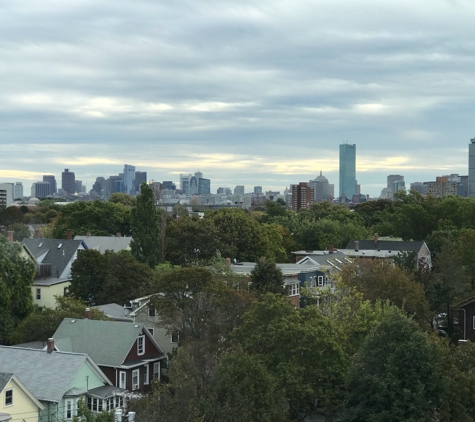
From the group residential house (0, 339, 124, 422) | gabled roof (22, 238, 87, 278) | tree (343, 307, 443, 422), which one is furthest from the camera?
gabled roof (22, 238, 87, 278)

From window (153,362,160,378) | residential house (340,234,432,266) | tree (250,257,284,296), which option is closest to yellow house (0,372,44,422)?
window (153,362,160,378)

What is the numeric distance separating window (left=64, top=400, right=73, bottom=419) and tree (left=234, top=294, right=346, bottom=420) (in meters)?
10.7

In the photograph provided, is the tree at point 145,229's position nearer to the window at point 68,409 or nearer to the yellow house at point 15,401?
the window at point 68,409

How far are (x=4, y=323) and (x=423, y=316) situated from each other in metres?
33.6

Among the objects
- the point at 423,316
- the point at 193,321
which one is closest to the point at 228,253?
the point at 423,316

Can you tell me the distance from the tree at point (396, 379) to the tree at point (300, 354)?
1615 millimetres

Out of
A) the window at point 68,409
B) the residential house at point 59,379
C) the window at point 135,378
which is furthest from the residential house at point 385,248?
the window at point 68,409

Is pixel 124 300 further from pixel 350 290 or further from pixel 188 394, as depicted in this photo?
pixel 188 394

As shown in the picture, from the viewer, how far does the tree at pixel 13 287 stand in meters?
54.0

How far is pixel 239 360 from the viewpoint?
33062 millimetres

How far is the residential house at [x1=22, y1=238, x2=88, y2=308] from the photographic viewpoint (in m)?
70.2

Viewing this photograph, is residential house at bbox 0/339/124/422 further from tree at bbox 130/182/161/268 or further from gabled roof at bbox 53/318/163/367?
tree at bbox 130/182/161/268

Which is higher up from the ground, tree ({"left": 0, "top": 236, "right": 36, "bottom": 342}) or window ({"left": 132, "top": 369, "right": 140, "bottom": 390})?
tree ({"left": 0, "top": 236, "right": 36, "bottom": 342})

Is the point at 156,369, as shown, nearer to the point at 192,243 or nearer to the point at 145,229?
the point at 145,229
